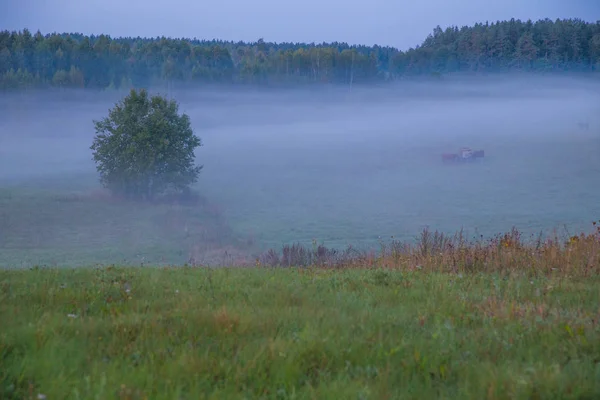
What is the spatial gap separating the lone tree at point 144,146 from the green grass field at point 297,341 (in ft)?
210

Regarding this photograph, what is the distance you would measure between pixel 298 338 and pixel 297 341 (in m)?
0.16

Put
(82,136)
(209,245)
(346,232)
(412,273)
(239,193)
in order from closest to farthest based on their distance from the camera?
1. (412,273)
2. (209,245)
3. (346,232)
4. (239,193)
5. (82,136)

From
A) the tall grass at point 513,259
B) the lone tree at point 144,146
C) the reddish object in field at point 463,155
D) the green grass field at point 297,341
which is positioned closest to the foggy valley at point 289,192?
the reddish object in field at point 463,155

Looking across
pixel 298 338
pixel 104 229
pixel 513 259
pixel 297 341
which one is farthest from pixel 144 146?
pixel 297 341

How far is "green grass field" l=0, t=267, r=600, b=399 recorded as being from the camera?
4.73 m

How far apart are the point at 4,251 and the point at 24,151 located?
329ft

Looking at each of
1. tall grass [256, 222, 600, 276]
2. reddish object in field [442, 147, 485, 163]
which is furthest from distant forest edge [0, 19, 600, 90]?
tall grass [256, 222, 600, 276]

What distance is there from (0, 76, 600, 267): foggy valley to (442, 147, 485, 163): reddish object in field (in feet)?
6.61

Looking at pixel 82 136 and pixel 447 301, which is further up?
pixel 447 301

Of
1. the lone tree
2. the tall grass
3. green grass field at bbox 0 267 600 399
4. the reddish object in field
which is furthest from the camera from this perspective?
the reddish object in field

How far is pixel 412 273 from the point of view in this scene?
10.4 meters

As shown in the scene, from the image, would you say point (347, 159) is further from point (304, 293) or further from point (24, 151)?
point (304, 293)

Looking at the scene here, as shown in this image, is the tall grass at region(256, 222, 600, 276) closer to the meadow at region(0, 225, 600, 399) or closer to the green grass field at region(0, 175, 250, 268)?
the meadow at region(0, 225, 600, 399)

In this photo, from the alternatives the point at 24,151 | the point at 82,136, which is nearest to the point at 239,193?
the point at 24,151
